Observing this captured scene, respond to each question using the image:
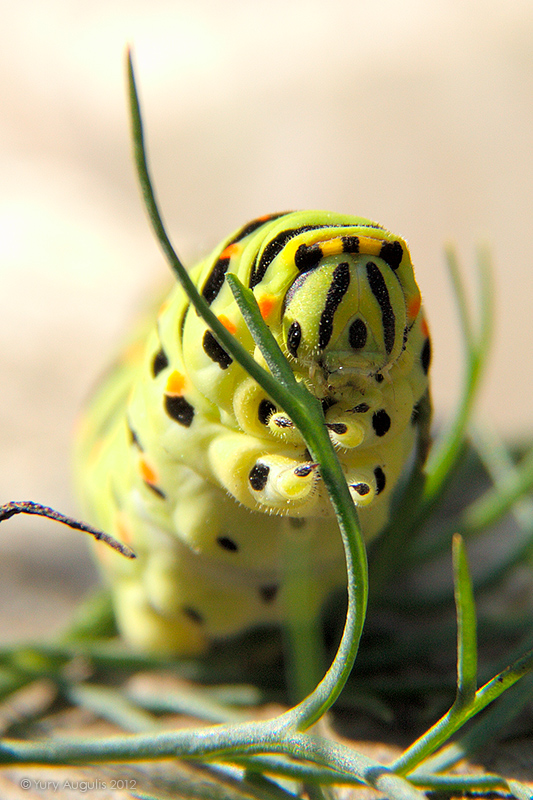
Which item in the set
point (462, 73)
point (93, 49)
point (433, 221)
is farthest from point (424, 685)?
point (93, 49)

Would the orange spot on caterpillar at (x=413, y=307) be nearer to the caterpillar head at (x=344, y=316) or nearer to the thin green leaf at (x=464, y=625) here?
the caterpillar head at (x=344, y=316)

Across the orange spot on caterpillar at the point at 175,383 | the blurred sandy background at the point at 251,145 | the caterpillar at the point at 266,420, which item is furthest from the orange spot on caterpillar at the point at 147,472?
the blurred sandy background at the point at 251,145

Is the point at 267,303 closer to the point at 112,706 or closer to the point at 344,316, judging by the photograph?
the point at 344,316

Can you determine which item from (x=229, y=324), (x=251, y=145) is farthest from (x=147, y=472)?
(x=251, y=145)

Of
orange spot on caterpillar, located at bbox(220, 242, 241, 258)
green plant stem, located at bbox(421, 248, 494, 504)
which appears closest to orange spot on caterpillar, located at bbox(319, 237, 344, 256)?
orange spot on caterpillar, located at bbox(220, 242, 241, 258)

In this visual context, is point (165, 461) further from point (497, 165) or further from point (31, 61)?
point (31, 61)

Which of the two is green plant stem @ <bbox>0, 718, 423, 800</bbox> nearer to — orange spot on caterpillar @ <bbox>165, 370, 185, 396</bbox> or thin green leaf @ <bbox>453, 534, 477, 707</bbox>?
thin green leaf @ <bbox>453, 534, 477, 707</bbox>
